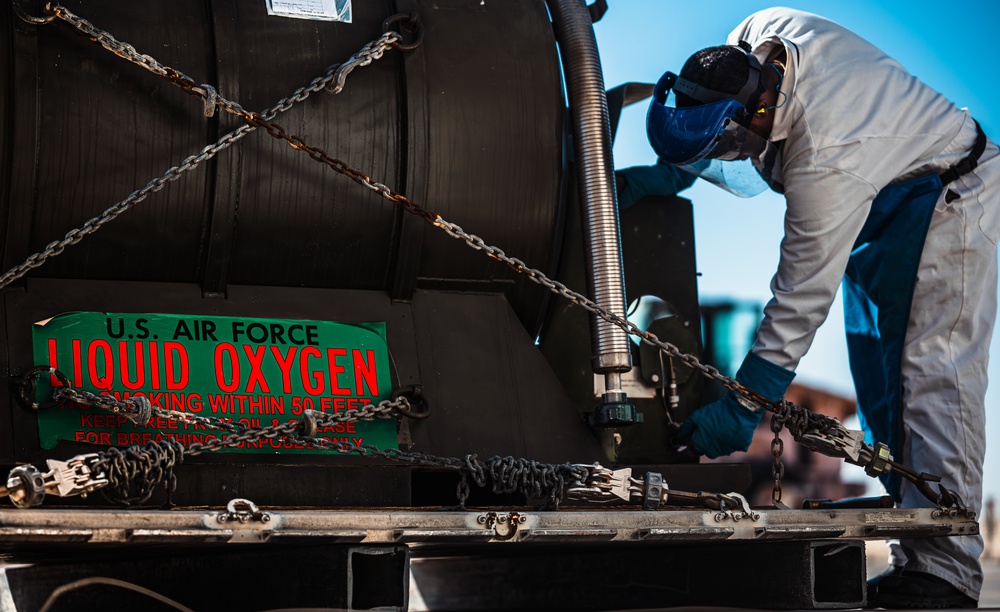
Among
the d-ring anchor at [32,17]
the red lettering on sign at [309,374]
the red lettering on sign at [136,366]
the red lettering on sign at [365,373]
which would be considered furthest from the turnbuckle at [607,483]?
the d-ring anchor at [32,17]

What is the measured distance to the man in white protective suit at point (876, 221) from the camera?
385cm

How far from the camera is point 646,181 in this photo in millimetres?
4180

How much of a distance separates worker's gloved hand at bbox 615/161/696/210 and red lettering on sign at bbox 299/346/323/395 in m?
1.34

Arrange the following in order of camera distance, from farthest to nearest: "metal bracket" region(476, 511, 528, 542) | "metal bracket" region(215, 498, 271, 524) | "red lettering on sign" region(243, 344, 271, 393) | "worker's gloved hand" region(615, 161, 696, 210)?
"worker's gloved hand" region(615, 161, 696, 210) < "red lettering on sign" region(243, 344, 271, 393) < "metal bracket" region(476, 511, 528, 542) < "metal bracket" region(215, 498, 271, 524)

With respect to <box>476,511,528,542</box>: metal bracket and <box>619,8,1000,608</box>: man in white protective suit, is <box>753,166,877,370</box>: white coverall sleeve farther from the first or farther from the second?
A: <box>476,511,528,542</box>: metal bracket

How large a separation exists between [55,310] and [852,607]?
7.59 feet

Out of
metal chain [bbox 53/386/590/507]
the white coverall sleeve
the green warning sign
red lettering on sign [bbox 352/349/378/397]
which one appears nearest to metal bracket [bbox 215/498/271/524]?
metal chain [bbox 53/386/590/507]

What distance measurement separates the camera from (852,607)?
3.26 meters

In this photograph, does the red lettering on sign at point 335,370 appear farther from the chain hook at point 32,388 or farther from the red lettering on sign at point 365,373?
the chain hook at point 32,388

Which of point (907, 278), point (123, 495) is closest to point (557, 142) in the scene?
point (907, 278)

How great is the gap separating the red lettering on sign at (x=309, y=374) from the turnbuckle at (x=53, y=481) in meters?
0.76

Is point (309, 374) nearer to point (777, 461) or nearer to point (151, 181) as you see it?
point (151, 181)

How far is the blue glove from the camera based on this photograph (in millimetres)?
3746

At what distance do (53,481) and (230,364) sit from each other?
2.61 feet
